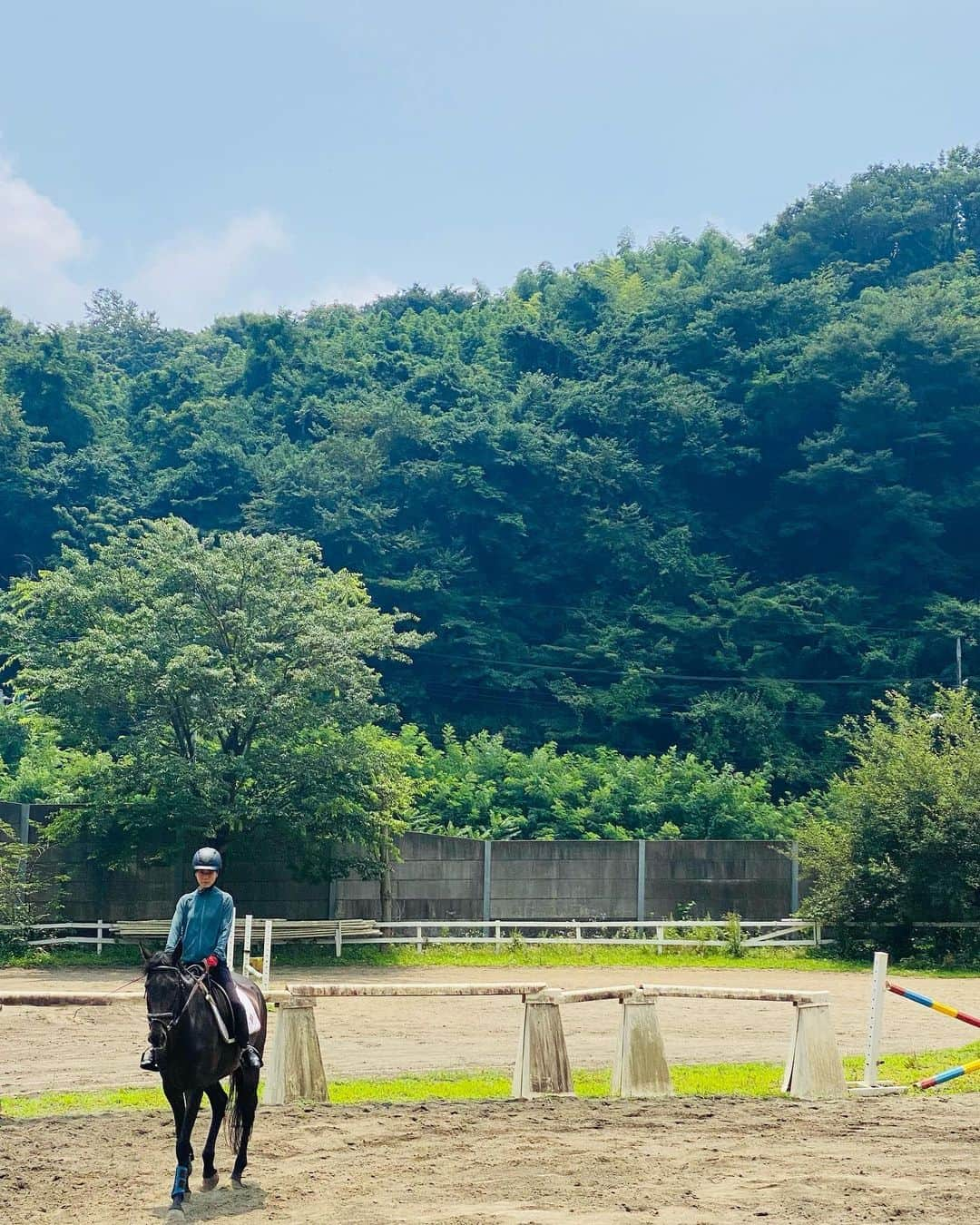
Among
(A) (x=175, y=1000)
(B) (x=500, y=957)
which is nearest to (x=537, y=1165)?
(A) (x=175, y=1000)

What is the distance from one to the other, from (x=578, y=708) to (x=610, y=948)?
24.0 meters

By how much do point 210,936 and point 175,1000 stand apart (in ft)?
2.06

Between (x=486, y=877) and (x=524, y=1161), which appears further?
(x=486, y=877)

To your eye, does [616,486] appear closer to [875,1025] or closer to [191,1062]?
[875,1025]

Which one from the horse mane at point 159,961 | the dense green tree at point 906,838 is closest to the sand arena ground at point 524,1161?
the horse mane at point 159,961

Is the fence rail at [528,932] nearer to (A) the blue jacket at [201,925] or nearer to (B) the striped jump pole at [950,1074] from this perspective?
(B) the striped jump pole at [950,1074]

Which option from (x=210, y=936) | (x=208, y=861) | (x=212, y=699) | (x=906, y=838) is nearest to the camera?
(x=210, y=936)

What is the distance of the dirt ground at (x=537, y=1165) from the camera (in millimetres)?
8648

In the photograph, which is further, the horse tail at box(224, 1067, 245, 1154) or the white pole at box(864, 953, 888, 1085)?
the white pole at box(864, 953, 888, 1085)

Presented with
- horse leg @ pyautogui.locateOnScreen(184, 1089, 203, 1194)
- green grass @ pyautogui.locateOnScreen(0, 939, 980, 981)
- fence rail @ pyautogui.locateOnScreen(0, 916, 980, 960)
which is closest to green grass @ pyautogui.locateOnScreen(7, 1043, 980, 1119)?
horse leg @ pyautogui.locateOnScreen(184, 1089, 203, 1194)

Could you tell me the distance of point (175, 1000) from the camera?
9.21 m

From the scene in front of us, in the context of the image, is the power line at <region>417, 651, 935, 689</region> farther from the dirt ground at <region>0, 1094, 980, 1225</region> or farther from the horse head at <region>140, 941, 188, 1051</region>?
the horse head at <region>140, 941, 188, 1051</region>

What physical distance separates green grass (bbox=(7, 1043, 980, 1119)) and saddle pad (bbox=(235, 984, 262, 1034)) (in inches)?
91.5

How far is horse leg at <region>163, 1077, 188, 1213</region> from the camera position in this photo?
29.1ft
